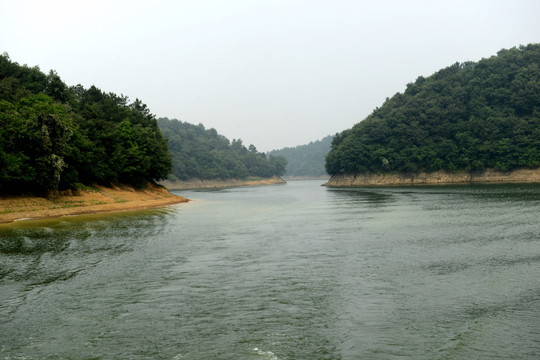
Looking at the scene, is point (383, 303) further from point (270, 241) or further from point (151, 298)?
point (270, 241)

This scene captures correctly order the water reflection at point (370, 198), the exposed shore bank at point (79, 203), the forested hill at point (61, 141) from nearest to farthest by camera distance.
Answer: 1. the exposed shore bank at point (79, 203)
2. the forested hill at point (61, 141)
3. the water reflection at point (370, 198)

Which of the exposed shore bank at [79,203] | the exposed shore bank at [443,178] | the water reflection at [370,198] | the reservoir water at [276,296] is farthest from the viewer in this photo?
the exposed shore bank at [443,178]

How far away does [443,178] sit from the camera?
13125 centimetres

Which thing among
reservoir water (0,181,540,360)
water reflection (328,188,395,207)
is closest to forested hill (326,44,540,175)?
water reflection (328,188,395,207)

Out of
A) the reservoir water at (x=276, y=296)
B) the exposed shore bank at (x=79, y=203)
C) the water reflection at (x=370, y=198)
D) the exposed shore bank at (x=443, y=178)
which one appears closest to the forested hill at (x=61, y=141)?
the exposed shore bank at (x=79, y=203)

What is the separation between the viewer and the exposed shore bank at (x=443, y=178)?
4521 inches

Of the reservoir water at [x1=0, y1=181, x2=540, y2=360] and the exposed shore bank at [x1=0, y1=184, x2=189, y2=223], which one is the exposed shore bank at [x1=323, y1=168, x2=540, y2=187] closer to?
the exposed shore bank at [x1=0, y1=184, x2=189, y2=223]

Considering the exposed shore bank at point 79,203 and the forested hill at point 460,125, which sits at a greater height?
the forested hill at point 460,125

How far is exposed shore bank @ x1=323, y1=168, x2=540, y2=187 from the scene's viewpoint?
11484 centimetres

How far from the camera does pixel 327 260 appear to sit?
21.0m

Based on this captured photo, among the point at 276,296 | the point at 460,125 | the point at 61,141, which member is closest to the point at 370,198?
the point at 61,141

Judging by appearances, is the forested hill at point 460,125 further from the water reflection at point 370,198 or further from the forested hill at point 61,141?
the forested hill at point 61,141

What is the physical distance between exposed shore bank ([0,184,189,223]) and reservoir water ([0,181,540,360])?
16.5 m

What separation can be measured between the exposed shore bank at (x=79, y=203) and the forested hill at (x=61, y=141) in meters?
1.92
